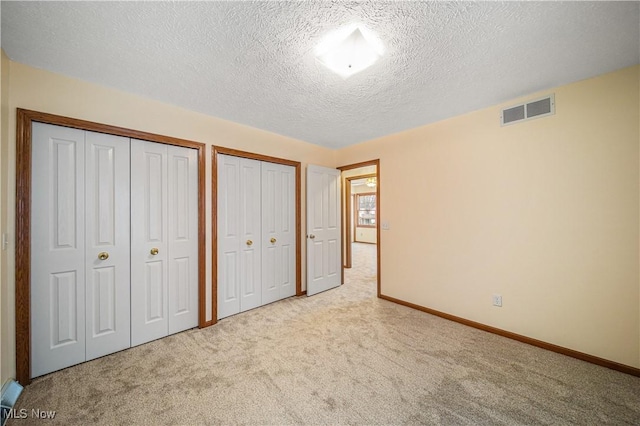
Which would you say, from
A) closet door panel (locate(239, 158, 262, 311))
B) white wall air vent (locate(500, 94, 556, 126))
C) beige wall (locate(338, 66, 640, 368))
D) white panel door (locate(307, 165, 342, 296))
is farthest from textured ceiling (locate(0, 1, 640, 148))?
white panel door (locate(307, 165, 342, 296))

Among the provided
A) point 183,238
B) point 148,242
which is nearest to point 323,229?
point 183,238

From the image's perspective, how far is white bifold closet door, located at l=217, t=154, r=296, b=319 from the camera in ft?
9.79

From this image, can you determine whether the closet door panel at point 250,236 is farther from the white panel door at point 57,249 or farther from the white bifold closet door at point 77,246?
the white panel door at point 57,249

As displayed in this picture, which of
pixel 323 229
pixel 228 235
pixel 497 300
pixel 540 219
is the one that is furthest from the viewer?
pixel 323 229

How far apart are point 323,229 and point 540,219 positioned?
2.66 meters

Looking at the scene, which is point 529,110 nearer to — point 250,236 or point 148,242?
point 250,236

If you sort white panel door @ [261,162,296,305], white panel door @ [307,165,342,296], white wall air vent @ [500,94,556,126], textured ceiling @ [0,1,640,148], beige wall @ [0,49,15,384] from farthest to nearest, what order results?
1. white panel door @ [307,165,342,296]
2. white panel door @ [261,162,296,305]
3. white wall air vent @ [500,94,556,126]
4. beige wall @ [0,49,15,384]
5. textured ceiling @ [0,1,640,148]

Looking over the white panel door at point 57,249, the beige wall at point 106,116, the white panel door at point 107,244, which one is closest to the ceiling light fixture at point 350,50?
the beige wall at point 106,116

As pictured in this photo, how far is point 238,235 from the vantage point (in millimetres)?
3102

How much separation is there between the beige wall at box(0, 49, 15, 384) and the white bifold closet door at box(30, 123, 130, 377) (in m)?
0.14

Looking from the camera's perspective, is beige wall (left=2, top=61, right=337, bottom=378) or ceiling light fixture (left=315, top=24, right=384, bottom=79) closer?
ceiling light fixture (left=315, top=24, right=384, bottom=79)

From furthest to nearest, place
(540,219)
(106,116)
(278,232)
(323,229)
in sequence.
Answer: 1. (323,229)
2. (278,232)
3. (540,219)
4. (106,116)

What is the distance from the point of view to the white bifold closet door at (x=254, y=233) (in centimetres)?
298

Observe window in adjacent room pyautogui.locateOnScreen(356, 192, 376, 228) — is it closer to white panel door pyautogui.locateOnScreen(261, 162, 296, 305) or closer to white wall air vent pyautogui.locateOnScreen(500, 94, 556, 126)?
white panel door pyautogui.locateOnScreen(261, 162, 296, 305)
